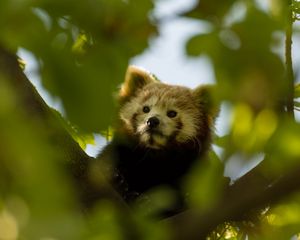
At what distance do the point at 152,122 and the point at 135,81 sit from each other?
3.96ft

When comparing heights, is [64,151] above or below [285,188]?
above

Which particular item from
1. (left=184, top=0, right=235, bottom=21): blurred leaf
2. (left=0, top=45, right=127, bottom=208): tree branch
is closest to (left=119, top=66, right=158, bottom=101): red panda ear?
(left=0, top=45, right=127, bottom=208): tree branch

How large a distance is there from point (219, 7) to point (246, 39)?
0.36 feet

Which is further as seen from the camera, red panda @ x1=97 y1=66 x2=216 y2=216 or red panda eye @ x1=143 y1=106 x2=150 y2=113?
red panda eye @ x1=143 y1=106 x2=150 y2=113

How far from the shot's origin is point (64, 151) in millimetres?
2732

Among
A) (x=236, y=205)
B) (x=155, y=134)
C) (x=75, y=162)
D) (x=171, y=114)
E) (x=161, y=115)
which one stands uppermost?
(x=171, y=114)

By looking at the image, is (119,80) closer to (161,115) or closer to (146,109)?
(161,115)

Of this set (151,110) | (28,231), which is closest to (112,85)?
(28,231)

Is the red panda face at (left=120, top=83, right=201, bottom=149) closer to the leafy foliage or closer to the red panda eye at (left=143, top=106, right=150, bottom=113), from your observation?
the red panda eye at (left=143, top=106, right=150, bottom=113)

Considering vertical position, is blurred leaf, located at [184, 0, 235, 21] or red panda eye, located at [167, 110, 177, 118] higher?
red panda eye, located at [167, 110, 177, 118]

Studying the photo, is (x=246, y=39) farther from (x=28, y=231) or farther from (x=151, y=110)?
(x=151, y=110)

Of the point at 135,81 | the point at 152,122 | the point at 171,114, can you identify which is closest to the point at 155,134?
the point at 152,122

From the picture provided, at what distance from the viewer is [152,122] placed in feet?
17.4

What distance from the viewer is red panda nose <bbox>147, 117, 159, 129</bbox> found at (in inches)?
208
